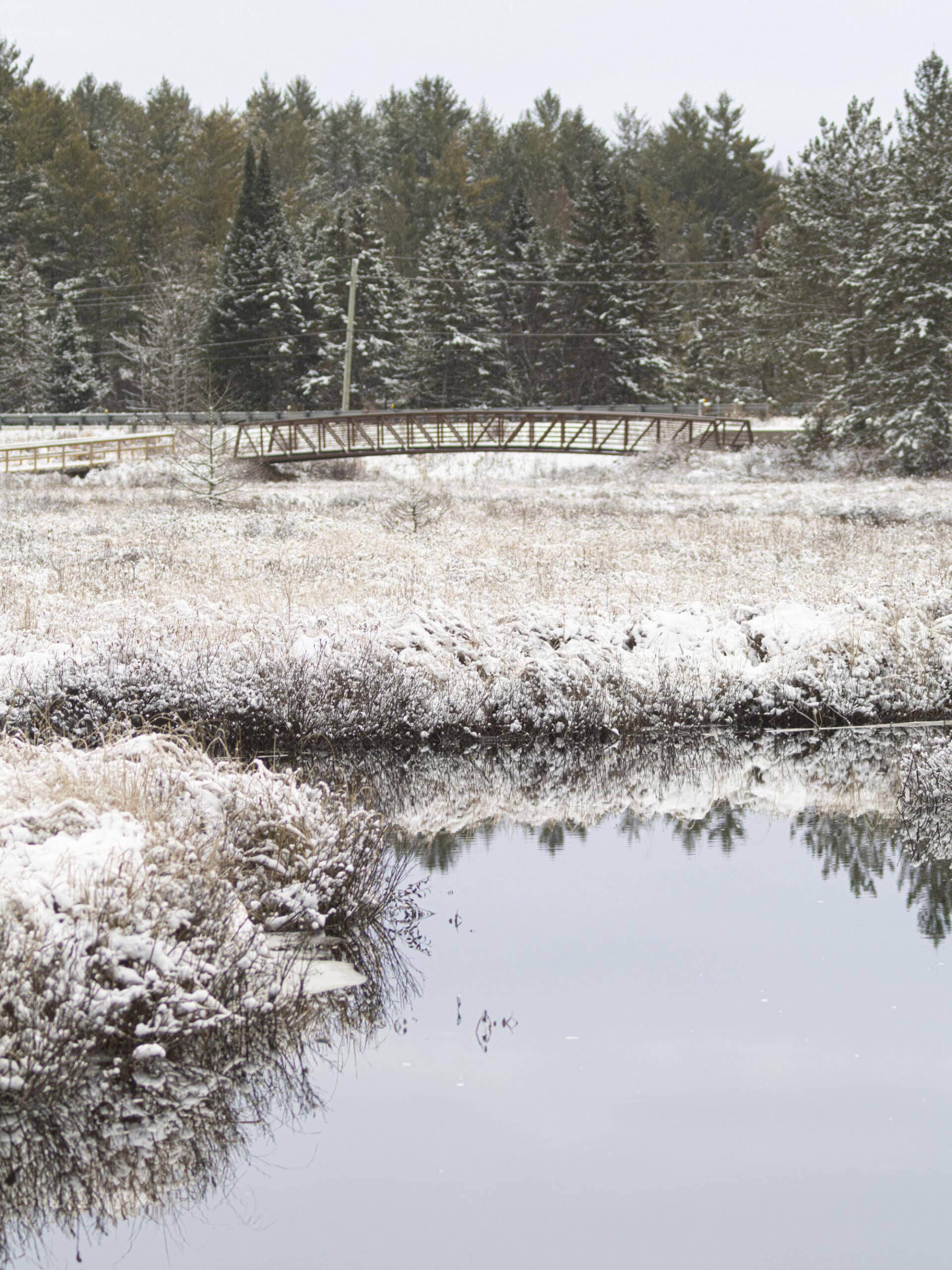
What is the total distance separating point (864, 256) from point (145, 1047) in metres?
41.3

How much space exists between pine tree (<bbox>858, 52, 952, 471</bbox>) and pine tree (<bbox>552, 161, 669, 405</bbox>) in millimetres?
16442

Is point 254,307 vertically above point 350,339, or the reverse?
point 254,307

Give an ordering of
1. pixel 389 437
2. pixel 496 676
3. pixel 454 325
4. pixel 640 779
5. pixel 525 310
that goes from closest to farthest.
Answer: pixel 640 779
pixel 496 676
pixel 389 437
pixel 454 325
pixel 525 310

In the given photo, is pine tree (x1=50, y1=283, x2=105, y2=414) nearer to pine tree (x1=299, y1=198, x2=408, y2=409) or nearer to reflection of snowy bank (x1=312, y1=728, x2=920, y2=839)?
pine tree (x1=299, y1=198, x2=408, y2=409)

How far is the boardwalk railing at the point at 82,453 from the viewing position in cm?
4369

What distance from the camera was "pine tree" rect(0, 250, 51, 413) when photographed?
2504 inches

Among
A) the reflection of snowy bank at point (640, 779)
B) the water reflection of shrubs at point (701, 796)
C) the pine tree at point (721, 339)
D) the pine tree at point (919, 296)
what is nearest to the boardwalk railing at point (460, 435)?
the pine tree at point (919, 296)

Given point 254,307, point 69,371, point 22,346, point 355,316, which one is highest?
point 254,307

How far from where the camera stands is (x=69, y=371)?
61.6 meters

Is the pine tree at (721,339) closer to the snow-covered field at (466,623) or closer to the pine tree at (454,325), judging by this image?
the pine tree at (454,325)

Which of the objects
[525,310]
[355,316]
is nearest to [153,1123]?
[355,316]

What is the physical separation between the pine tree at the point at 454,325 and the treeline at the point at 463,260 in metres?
0.11

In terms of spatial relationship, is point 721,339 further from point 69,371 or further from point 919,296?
point 69,371

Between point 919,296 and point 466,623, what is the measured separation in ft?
94.5
